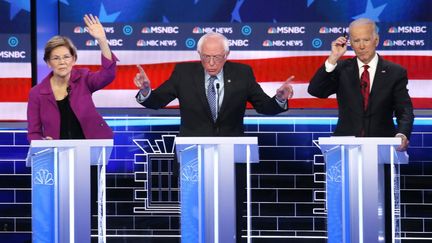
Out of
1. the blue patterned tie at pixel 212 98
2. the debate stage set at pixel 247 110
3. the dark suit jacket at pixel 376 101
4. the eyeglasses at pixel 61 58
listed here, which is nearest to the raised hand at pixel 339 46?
the dark suit jacket at pixel 376 101

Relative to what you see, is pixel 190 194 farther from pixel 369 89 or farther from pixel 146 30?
pixel 146 30

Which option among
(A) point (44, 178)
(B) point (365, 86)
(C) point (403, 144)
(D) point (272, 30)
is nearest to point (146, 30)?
(D) point (272, 30)

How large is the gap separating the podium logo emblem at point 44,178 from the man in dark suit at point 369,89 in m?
1.77

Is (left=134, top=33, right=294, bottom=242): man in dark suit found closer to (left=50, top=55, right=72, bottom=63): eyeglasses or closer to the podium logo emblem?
(left=50, top=55, right=72, bottom=63): eyeglasses

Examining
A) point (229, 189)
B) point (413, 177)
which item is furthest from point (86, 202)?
point (413, 177)

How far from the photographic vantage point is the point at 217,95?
5812 mm

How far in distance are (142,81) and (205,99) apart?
402 mm

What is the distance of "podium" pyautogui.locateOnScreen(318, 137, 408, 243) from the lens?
4727mm

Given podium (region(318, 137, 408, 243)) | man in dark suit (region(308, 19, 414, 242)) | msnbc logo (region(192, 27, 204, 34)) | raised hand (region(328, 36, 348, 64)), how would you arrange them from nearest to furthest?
podium (region(318, 137, 408, 243)) < raised hand (region(328, 36, 348, 64)) < man in dark suit (region(308, 19, 414, 242)) < msnbc logo (region(192, 27, 204, 34))

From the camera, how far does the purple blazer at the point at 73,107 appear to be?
581 cm

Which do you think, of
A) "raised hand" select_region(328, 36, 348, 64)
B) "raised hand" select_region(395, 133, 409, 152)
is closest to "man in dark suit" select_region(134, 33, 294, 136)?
"raised hand" select_region(328, 36, 348, 64)

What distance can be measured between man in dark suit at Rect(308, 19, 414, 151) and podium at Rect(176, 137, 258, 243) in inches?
46.4

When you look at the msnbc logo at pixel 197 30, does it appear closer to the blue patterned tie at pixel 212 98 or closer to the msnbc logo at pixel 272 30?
the msnbc logo at pixel 272 30

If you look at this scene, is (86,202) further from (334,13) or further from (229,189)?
(334,13)
